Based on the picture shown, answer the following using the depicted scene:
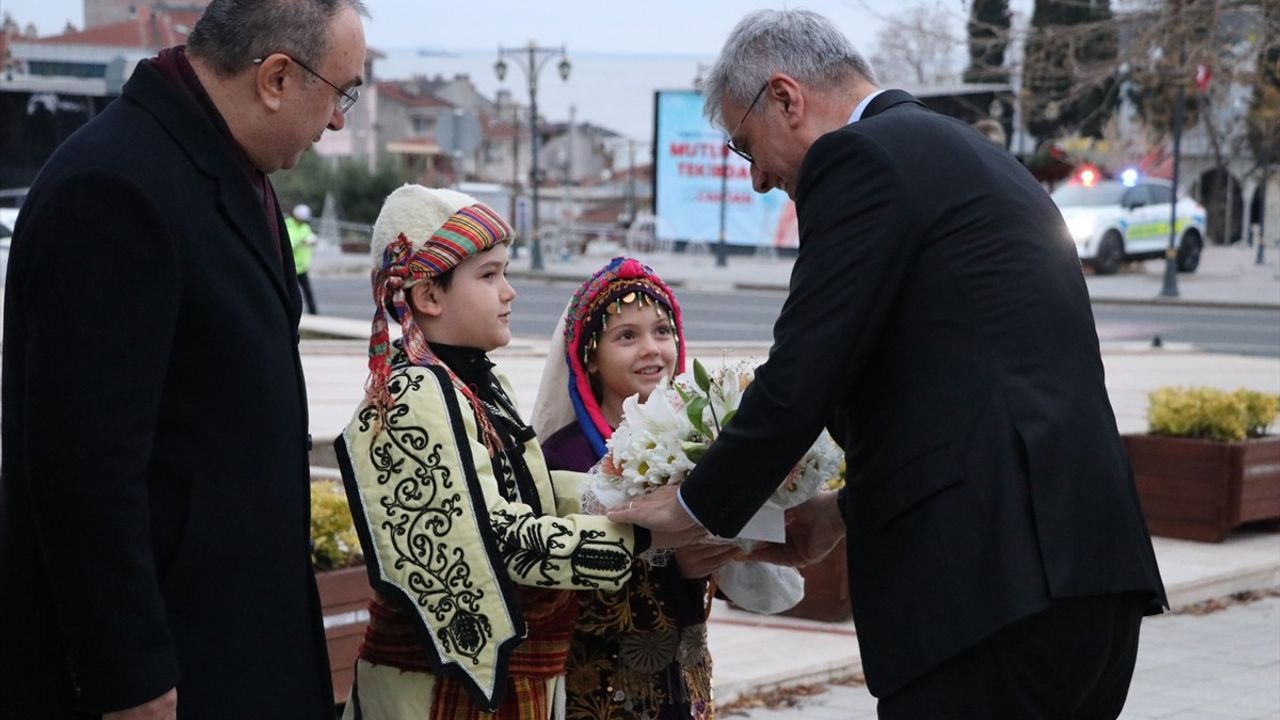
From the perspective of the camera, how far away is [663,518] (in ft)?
10.0

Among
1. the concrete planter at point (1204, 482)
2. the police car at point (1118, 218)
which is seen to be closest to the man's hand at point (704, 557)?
the concrete planter at point (1204, 482)

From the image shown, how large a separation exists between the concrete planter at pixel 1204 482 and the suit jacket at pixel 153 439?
252 inches

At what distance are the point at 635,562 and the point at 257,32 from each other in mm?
1444

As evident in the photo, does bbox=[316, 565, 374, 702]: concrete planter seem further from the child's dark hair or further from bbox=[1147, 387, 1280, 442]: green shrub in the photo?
bbox=[1147, 387, 1280, 442]: green shrub

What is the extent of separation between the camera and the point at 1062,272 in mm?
2783

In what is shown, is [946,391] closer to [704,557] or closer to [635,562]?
[704,557]

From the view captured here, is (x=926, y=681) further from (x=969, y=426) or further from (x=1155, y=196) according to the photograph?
(x=1155, y=196)

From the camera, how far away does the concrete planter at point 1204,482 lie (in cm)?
826

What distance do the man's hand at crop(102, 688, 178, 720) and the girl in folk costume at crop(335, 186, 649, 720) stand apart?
573 millimetres

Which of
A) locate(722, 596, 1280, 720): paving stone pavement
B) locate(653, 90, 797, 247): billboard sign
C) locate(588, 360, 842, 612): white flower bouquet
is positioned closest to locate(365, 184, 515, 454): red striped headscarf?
A: locate(588, 360, 842, 612): white flower bouquet

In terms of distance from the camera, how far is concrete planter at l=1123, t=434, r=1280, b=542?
8.26 meters

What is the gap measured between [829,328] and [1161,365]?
14100mm

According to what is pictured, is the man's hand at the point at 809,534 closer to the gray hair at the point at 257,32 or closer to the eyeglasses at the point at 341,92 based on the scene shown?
the eyeglasses at the point at 341,92

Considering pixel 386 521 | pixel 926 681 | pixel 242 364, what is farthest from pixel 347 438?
pixel 926 681
